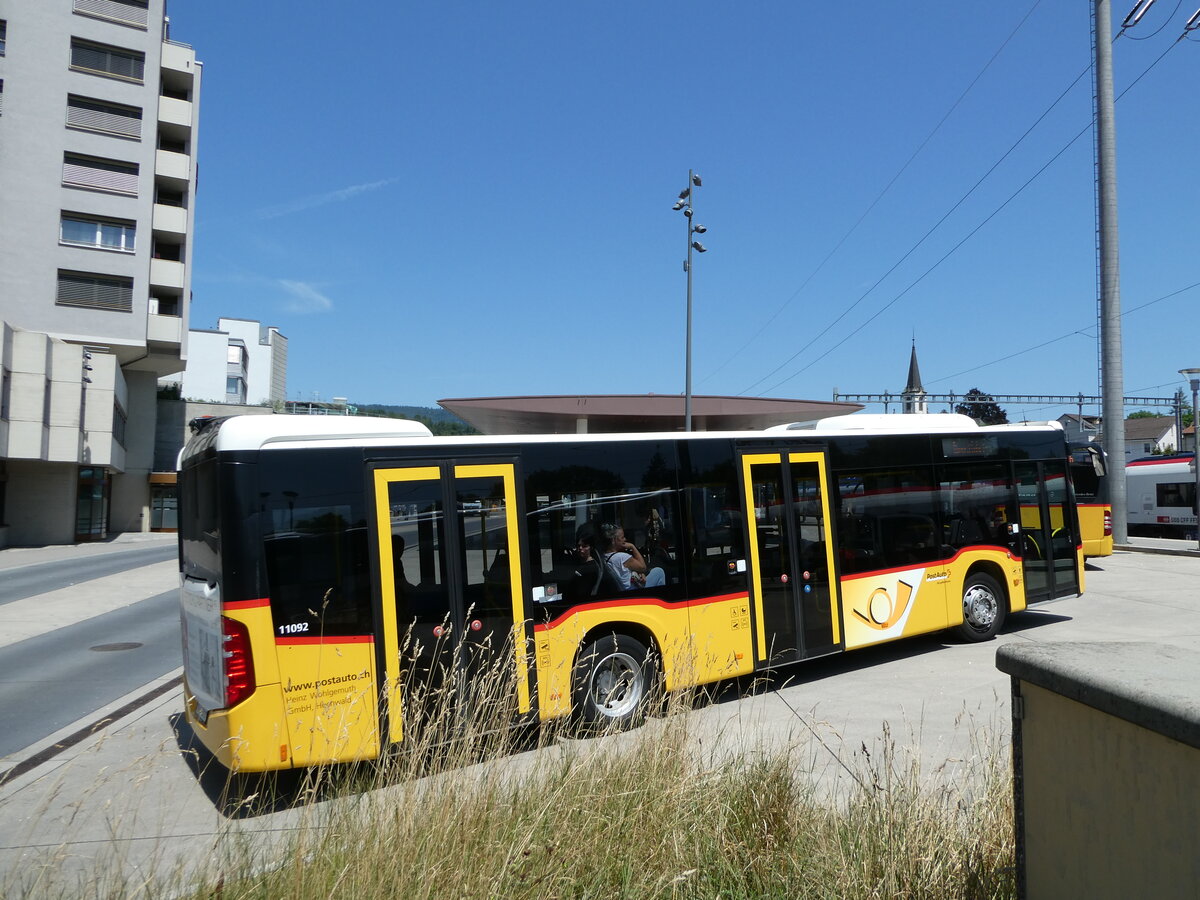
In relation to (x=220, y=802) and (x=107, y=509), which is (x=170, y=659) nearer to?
(x=220, y=802)

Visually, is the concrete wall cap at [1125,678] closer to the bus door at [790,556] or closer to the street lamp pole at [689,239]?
the bus door at [790,556]

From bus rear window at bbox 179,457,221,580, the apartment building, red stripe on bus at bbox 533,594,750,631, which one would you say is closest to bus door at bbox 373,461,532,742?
red stripe on bus at bbox 533,594,750,631

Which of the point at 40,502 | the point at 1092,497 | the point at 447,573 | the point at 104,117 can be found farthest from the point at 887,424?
the point at 104,117

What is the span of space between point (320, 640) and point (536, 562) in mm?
1845

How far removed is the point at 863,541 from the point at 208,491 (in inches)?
259

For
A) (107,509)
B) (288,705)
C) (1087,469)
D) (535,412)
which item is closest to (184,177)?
(107,509)

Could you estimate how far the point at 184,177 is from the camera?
4606 cm

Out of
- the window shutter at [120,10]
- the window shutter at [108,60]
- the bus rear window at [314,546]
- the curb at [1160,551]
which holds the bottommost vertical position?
the curb at [1160,551]

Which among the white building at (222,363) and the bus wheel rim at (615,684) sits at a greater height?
the white building at (222,363)

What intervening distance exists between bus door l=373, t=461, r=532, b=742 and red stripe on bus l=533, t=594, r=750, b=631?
345 millimetres

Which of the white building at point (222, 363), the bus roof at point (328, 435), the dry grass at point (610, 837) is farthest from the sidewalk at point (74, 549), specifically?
the white building at point (222, 363)

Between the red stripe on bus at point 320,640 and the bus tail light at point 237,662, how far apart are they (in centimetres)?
21

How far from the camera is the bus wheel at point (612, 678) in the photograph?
741 cm

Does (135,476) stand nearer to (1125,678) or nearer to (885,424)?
(885,424)
